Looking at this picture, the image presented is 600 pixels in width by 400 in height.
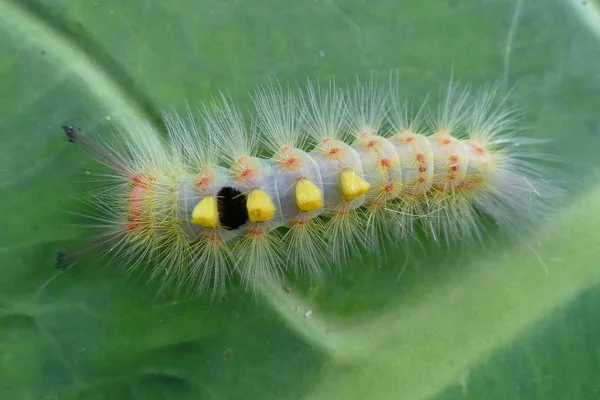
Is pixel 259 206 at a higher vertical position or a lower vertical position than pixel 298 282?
higher

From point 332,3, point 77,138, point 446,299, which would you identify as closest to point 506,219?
point 446,299

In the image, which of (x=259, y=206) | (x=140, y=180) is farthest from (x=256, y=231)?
(x=140, y=180)

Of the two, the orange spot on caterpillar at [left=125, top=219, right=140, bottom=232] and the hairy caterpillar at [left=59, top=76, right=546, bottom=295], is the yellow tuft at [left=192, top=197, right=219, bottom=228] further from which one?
the orange spot on caterpillar at [left=125, top=219, right=140, bottom=232]

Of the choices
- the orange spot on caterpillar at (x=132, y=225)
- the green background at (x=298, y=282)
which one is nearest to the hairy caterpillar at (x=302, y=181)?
the orange spot on caterpillar at (x=132, y=225)

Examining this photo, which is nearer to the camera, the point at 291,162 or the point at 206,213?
the point at 206,213

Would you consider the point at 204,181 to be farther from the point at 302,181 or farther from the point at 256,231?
the point at 302,181

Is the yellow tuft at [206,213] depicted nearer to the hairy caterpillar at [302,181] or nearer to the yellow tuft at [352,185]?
the hairy caterpillar at [302,181]

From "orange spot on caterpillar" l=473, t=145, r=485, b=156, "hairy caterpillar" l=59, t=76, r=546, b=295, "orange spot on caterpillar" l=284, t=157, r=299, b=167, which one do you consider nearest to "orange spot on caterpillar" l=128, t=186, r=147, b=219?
"hairy caterpillar" l=59, t=76, r=546, b=295
